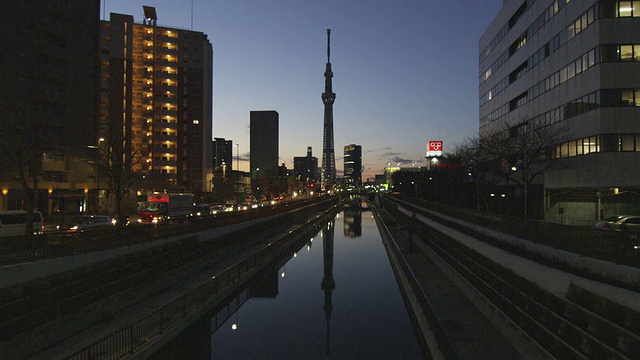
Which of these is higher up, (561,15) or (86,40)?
(86,40)

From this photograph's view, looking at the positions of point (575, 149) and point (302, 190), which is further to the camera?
point (302, 190)

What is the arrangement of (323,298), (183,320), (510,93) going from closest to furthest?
(183,320)
(323,298)
(510,93)

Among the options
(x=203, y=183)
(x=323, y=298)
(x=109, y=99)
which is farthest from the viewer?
(x=203, y=183)

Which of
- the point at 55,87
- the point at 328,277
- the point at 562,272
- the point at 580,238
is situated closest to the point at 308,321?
the point at 328,277

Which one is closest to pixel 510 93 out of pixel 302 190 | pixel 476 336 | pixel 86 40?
pixel 476 336

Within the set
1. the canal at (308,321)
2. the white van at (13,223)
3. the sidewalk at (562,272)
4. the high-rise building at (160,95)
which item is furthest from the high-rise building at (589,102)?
the high-rise building at (160,95)

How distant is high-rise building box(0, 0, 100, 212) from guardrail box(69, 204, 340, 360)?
31.8 metres

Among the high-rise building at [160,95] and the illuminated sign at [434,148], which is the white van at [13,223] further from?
the illuminated sign at [434,148]

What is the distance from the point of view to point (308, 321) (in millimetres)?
17562

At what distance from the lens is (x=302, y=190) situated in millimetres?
181750

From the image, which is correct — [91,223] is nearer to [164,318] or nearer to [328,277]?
[328,277]

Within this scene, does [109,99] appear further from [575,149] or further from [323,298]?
[575,149]

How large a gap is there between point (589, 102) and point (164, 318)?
38.1m

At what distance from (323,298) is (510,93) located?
44.6m
